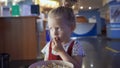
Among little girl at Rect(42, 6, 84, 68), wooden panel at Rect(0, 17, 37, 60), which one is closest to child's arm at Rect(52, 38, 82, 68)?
little girl at Rect(42, 6, 84, 68)

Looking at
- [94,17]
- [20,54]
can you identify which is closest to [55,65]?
[20,54]

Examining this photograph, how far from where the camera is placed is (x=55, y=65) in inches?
31.9

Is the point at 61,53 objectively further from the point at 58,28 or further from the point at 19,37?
the point at 19,37

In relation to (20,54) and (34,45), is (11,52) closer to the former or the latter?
(20,54)

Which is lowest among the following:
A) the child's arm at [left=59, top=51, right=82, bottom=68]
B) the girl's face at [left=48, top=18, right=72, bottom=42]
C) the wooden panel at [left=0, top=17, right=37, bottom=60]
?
the wooden panel at [left=0, top=17, right=37, bottom=60]

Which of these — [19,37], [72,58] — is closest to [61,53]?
[72,58]

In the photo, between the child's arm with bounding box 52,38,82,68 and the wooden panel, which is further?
the wooden panel

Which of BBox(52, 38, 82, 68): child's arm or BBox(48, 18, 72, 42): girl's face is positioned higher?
BBox(48, 18, 72, 42): girl's face

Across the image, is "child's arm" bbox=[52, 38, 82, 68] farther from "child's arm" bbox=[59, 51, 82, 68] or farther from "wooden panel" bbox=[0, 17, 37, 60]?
"wooden panel" bbox=[0, 17, 37, 60]

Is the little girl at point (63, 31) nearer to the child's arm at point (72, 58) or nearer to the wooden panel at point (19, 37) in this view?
the child's arm at point (72, 58)

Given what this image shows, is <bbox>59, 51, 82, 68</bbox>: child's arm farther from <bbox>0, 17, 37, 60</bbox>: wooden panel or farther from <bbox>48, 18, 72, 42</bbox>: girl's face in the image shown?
<bbox>0, 17, 37, 60</bbox>: wooden panel

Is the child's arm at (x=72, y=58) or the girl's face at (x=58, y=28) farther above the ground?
the girl's face at (x=58, y=28)

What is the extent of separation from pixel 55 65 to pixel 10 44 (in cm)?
325

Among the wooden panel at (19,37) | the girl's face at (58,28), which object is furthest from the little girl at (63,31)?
the wooden panel at (19,37)
